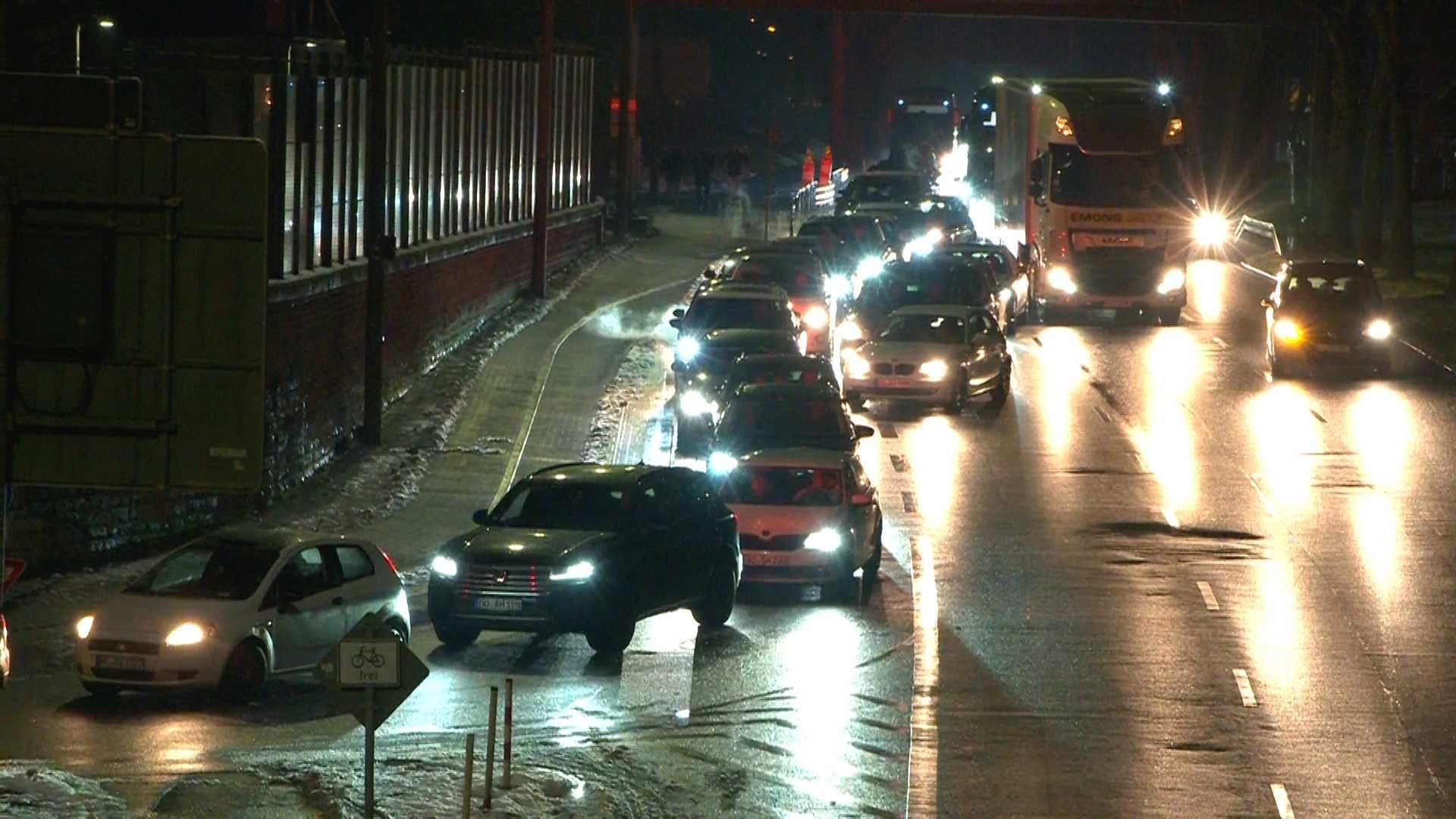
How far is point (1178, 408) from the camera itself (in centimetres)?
3716

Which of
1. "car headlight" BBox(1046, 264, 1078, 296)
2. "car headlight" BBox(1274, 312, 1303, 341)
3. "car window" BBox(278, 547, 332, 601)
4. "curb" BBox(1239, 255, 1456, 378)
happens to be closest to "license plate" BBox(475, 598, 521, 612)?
"car window" BBox(278, 547, 332, 601)

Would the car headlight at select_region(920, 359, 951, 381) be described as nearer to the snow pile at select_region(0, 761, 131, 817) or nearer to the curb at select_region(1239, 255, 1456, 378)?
the curb at select_region(1239, 255, 1456, 378)

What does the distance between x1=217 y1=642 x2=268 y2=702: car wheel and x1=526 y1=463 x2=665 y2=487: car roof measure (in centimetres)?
371

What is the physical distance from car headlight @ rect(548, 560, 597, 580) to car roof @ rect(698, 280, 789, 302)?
18241 mm

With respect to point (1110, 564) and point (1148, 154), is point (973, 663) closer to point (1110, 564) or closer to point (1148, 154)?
point (1110, 564)

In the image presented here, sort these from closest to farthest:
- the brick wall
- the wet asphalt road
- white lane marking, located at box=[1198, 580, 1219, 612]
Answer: the wet asphalt road
white lane marking, located at box=[1198, 580, 1219, 612]
the brick wall

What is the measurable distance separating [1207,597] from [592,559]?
21.8 ft

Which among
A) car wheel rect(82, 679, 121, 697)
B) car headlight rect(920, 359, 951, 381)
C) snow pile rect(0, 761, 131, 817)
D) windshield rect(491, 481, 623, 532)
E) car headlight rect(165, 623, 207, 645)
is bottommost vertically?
car wheel rect(82, 679, 121, 697)

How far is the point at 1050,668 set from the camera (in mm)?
19953

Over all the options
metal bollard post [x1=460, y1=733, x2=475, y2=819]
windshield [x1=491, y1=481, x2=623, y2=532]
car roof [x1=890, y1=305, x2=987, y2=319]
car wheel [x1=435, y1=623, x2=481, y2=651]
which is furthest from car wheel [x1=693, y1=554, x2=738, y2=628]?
car roof [x1=890, y1=305, x2=987, y2=319]

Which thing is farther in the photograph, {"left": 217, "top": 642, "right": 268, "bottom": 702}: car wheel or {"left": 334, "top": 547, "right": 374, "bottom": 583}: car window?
{"left": 334, "top": 547, "right": 374, "bottom": 583}: car window

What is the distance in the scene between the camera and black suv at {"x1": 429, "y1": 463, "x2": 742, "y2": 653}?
789 inches

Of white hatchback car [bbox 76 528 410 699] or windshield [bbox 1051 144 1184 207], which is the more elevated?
windshield [bbox 1051 144 1184 207]

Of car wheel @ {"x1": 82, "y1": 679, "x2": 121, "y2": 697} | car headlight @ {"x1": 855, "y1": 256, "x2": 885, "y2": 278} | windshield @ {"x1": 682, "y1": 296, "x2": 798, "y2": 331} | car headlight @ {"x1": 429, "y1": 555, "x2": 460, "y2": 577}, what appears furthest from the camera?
car headlight @ {"x1": 855, "y1": 256, "x2": 885, "y2": 278}
